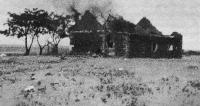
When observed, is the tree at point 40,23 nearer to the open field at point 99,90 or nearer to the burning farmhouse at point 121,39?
the burning farmhouse at point 121,39

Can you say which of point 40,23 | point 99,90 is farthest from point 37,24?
point 99,90

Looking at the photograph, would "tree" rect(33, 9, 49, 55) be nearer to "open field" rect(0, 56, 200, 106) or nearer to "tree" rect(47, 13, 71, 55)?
"tree" rect(47, 13, 71, 55)

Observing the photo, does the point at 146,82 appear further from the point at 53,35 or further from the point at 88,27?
the point at 53,35

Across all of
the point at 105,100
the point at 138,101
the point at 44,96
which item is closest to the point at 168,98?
the point at 138,101

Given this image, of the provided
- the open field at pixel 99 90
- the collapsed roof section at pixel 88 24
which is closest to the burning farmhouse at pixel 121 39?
the collapsed roof section at pixel 88 24

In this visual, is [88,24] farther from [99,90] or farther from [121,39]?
[99,90]

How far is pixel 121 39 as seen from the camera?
46.8m

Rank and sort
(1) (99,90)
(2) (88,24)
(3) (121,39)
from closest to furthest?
1. (1) (99,90)
2. (3) (121,39)
3. (2) (88,24)

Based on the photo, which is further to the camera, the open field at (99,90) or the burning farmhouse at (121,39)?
the burning farmhouse at (121,39)

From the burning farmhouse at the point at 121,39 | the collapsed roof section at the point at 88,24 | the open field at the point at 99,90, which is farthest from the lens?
the collapsed roof section at the point at 88,24

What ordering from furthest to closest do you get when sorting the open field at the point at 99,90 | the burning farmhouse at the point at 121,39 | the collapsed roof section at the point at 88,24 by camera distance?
the collapsed roof section at the point at 88,24
the burning farmhouse at the point at 121,39
the open field at the point at 99,90

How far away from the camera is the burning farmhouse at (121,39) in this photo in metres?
46.0

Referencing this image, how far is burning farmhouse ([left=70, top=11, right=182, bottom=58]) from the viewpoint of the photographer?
46000 millimetres

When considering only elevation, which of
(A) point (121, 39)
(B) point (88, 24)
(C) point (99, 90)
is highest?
(B) point (88, 24)
